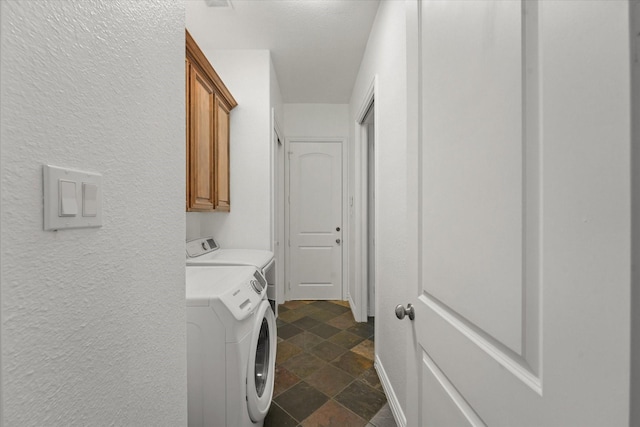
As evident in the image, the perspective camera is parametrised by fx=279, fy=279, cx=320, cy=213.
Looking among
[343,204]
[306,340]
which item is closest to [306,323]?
[306,340]

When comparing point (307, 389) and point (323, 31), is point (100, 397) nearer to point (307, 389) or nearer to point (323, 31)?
point (307, 389)

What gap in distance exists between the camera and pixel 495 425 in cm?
49

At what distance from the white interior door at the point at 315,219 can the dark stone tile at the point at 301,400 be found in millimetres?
1720

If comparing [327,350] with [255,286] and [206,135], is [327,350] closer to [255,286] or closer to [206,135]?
[255,286]

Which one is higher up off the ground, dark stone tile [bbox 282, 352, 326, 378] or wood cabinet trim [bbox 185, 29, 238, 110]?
wood cabinet trim [bbox 185, 29, 238, 110]

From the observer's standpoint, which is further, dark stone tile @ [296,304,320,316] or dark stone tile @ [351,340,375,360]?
dark stone tile @ [296,304,320,316]

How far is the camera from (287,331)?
2.60 meters

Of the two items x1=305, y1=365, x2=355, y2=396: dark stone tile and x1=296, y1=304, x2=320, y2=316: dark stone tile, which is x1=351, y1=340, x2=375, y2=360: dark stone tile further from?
x1=296, y1=304, x2=320, y2=316: dark stone tile

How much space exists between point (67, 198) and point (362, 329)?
2.59 m

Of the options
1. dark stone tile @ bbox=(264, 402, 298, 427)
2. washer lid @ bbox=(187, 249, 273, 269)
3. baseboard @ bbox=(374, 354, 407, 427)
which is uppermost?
washer lid @ bbox=(187, 249, 273, 269)

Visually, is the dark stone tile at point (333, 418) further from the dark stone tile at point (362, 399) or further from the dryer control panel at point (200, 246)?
the dryer control panel at point (200, 246)

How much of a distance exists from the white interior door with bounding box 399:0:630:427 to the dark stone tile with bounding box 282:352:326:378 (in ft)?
4.57

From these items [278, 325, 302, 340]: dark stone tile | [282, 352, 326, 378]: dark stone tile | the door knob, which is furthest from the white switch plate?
[278, 325, 302, 340]: dark stone tile

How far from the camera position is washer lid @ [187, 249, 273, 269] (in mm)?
1804
